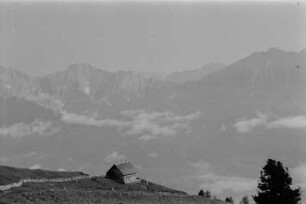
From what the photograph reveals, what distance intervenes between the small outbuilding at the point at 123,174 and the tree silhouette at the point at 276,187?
95.5 m

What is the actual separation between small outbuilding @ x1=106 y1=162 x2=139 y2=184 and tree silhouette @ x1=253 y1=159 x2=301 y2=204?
313ft

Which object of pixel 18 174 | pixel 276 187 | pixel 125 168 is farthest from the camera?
pixel 125 168

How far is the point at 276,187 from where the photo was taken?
45.8m

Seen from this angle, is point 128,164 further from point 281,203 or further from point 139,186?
point 281,203

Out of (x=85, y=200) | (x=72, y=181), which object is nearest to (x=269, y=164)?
(x=85, y=200)

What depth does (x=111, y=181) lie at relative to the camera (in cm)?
13700

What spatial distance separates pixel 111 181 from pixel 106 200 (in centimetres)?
6666

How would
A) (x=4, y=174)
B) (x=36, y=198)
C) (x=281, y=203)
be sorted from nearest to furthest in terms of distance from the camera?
(x=281, y=203)
(x=36, y=198)
(x=4, y=174)

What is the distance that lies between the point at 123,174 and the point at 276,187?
9656 centimetres

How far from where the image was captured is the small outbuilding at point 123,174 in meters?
140

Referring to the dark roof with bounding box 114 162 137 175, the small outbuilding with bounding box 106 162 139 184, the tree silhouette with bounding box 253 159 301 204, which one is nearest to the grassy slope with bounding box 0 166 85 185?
the small outbuilding with bounding box 106 162 139 184

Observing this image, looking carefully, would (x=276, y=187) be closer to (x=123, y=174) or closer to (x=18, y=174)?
(x=18, y=174)

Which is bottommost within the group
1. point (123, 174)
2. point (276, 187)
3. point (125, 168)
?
point (276, 187)

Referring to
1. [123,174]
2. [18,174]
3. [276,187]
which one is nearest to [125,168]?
[123,174]
